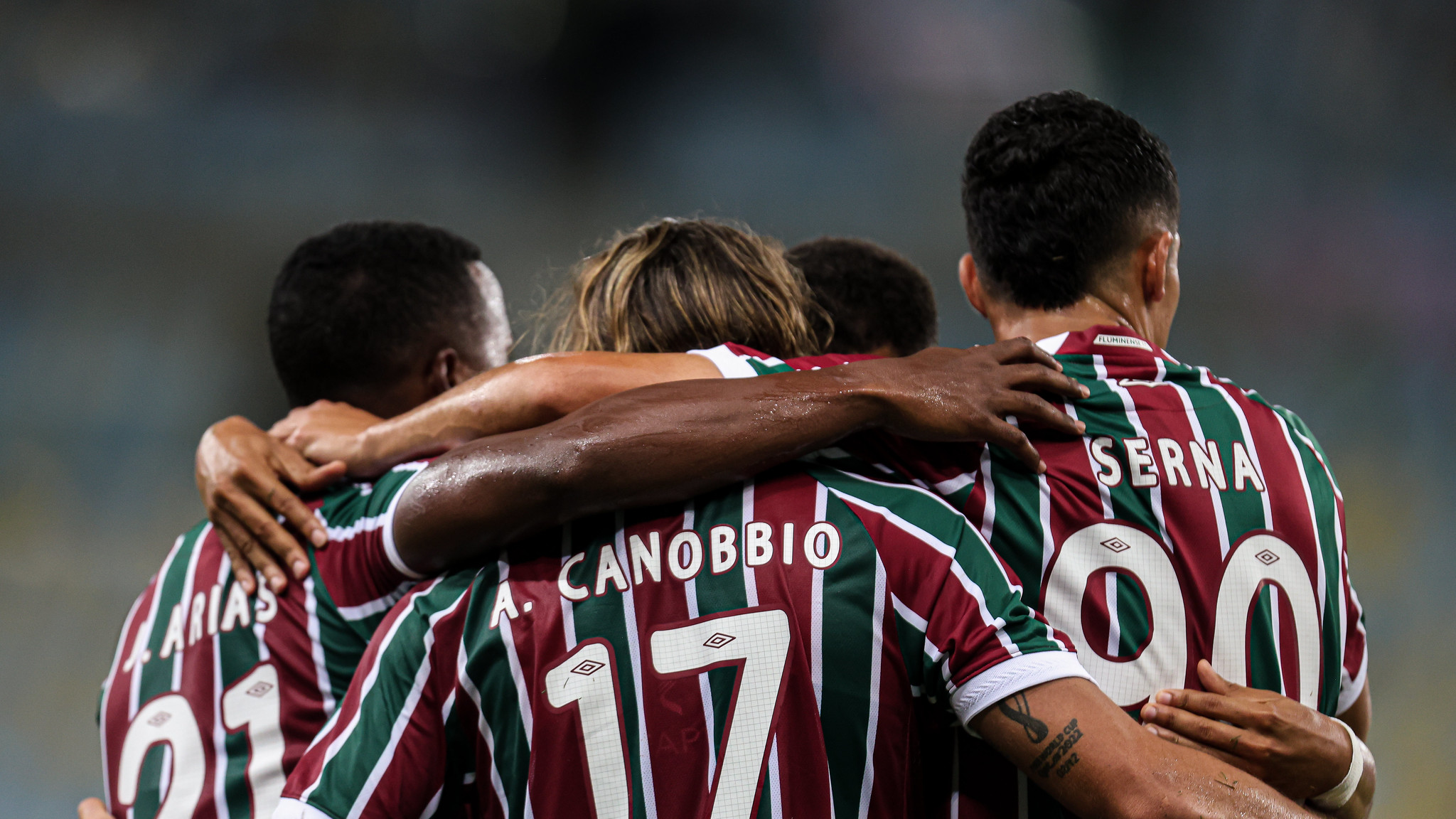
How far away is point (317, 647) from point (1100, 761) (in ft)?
4.23

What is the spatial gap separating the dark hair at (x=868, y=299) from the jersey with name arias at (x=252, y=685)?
4.24 feet

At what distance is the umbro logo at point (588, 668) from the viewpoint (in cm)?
127

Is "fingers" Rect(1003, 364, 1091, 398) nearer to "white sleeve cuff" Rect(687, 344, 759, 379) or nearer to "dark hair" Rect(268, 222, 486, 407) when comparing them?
"white sleeve cuff" Rect(687, 344, 759, 379)

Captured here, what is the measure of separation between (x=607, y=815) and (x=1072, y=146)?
1303 millimetres

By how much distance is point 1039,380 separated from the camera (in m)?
1.39

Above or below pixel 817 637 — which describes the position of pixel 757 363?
above

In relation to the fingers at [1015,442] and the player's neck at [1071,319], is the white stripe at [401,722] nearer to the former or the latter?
the fingers at [1015,442]

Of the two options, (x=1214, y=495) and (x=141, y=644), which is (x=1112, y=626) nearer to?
(x=1214, y=495)

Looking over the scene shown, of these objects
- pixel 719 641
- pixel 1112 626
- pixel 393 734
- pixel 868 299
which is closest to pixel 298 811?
pixel 393 734

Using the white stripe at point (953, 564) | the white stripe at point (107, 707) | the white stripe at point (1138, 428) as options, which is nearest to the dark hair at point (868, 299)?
the white stripe at point (1138, 428)

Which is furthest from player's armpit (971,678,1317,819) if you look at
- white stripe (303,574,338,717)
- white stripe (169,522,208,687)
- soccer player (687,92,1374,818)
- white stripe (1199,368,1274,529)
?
Answer: white stripe (169,522,208,687)

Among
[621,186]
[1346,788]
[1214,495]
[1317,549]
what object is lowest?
[1346,788]

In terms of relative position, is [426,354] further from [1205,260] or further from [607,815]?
[1205,260]

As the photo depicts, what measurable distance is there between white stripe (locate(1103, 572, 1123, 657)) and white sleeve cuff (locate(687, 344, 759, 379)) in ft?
1.98
